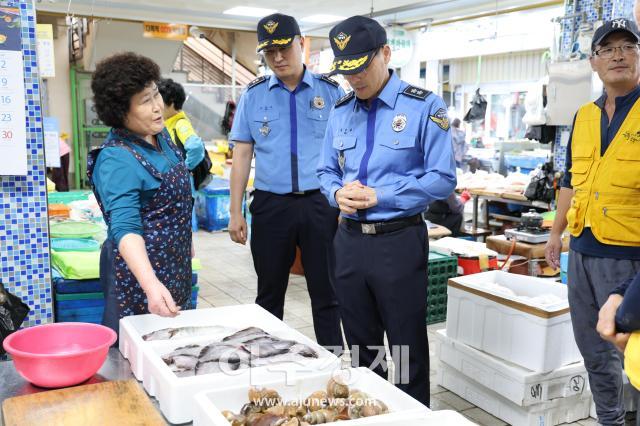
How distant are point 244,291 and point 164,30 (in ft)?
19.7

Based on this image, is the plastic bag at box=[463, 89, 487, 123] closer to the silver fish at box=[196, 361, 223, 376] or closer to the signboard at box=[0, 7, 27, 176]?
the signboard at box=[0, 7, 27, 176]

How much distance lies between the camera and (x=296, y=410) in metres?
1.46

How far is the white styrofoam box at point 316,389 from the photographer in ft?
4.43

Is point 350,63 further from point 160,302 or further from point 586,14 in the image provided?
point 586,14

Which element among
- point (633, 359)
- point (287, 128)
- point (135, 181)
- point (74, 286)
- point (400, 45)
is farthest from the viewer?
point (400, 45)

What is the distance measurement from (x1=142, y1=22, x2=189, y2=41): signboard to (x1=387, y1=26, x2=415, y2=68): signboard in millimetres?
3609

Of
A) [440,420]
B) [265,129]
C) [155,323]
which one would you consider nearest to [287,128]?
[265,129]

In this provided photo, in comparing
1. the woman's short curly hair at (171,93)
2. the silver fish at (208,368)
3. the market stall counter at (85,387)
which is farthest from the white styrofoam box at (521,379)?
the woman's short curly hair at (171,93)

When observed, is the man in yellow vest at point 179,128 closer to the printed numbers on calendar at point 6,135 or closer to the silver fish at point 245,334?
the printed numbers on calendar at point 6,135

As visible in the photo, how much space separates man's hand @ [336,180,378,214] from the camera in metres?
2.34

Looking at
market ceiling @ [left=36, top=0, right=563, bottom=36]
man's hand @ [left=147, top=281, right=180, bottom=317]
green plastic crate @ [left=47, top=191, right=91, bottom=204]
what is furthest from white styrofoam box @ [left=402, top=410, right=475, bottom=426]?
market ceiling @ [left=36, top=0, right=563, bottom=36]

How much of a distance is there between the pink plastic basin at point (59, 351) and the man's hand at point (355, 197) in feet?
3.32

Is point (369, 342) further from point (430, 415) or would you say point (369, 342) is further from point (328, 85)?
point (328, 85)

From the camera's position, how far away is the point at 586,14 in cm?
523
